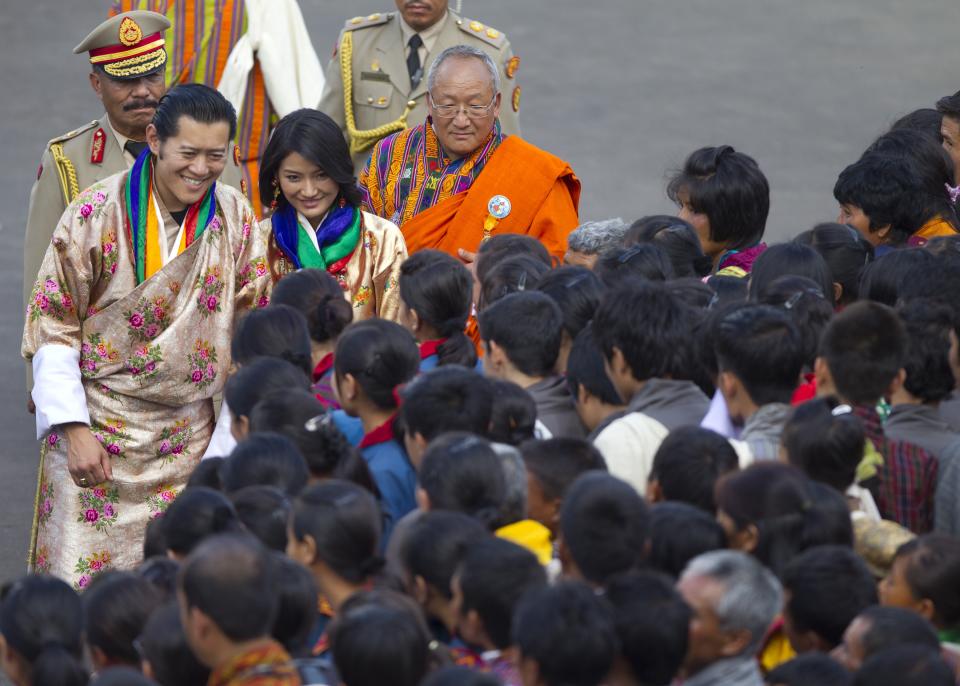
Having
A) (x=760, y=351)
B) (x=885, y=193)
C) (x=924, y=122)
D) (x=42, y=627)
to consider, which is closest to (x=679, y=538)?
(x=760, y=351)

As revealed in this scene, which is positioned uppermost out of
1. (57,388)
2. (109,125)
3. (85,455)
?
(109,125)

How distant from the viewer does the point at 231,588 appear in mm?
2650

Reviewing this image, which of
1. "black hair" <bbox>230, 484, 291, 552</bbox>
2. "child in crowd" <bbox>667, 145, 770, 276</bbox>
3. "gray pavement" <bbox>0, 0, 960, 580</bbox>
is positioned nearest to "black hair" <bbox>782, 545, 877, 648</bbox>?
"black hair" <bbox>230, 484, 291, 552</bbox>

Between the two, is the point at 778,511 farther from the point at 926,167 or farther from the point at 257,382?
the point at 926,167

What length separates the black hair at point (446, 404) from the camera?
3.40 meters

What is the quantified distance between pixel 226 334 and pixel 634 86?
6.78 meters

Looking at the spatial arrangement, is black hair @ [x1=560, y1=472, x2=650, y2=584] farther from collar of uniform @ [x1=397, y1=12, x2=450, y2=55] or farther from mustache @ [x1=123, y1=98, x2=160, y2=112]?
collar of uniform @ [x1=397, y1=12, x2=450, y2=55]

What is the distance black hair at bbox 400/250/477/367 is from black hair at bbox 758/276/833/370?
734 mm

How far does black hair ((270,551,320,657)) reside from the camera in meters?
2.82

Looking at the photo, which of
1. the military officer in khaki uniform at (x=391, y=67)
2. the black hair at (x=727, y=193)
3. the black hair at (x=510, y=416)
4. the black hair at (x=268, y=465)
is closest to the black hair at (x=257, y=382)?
the black hair at (x=268, y=465)

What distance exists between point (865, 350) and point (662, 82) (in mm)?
7504

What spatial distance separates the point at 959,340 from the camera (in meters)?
3.88

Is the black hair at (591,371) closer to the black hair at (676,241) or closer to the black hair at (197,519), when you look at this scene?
the black hair at (676,241)

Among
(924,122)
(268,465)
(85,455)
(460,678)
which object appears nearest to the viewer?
(460,678)
